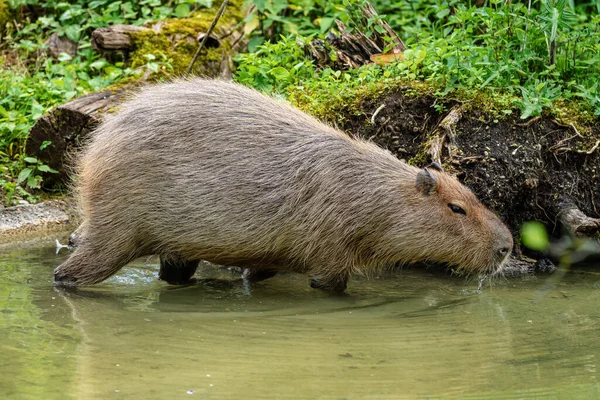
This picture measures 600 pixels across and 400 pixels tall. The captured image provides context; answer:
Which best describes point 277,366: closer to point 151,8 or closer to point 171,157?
point 171,157

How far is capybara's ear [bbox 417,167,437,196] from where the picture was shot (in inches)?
226

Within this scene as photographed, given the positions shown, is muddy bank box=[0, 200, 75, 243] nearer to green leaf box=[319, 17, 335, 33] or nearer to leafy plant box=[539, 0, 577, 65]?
green leaf box=[319, 17, 335, 33]

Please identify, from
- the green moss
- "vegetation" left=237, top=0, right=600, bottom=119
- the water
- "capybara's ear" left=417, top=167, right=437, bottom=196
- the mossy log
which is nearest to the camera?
the water

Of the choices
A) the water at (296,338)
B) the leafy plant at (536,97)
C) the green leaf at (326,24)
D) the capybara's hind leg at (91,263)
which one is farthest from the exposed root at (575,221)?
the capybara's hind leg at (91,263)

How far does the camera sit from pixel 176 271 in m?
6.17

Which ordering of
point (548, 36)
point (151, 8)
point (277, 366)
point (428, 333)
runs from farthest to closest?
point (151, 8) < point (548, 36) < point (428, 333) < point (277, 366)

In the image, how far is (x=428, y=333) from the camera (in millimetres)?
4918

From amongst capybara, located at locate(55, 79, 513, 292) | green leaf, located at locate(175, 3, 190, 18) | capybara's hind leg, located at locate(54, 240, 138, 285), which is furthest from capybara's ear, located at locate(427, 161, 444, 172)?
green leaf, located at locate(175, 3, 190, 18)

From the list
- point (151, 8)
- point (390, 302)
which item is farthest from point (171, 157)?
point (151, 8)

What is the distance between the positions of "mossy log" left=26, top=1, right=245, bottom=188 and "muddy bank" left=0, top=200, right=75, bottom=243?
300mm

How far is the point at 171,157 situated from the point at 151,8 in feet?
15.4

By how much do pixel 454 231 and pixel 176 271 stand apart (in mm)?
1820

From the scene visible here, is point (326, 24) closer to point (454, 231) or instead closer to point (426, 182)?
point (426, 182)

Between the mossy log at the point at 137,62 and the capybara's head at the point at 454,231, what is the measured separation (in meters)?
2.82
